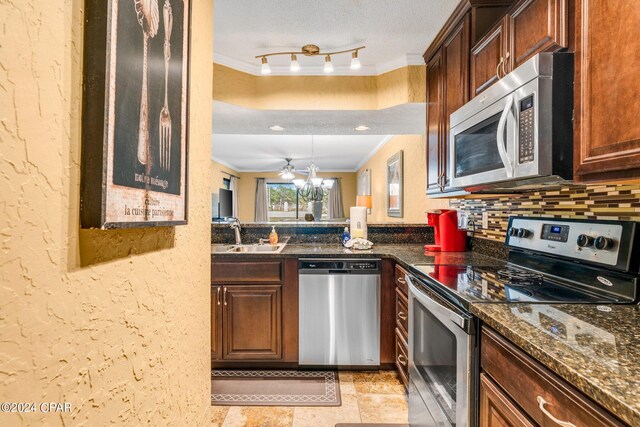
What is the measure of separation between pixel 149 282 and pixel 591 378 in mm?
934

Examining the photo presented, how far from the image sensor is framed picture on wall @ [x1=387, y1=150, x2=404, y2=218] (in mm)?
4445

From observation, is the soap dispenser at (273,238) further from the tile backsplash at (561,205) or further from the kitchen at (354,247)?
the tile backsplash at (561,205)

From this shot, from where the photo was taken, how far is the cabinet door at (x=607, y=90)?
3.13 ft

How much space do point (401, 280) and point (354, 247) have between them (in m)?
0.57

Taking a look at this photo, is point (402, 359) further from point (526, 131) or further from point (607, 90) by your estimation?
point (607, 90)

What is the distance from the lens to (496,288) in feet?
4.57

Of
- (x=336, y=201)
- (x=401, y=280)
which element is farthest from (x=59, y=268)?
(x=336, y=201)

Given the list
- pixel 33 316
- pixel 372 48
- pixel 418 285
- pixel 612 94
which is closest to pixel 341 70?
pixel 372 48

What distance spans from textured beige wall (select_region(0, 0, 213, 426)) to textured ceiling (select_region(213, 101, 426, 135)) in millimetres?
2235

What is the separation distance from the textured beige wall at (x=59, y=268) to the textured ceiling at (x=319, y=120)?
2.24 metres

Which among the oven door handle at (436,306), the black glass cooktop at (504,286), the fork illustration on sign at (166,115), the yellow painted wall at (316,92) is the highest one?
the yellow painted wall at (316,92)

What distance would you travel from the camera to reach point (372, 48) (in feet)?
8.01

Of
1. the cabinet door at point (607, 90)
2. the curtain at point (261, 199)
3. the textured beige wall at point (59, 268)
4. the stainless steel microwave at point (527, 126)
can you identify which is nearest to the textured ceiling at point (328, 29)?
the stainless steel microwave at point (527, 126)

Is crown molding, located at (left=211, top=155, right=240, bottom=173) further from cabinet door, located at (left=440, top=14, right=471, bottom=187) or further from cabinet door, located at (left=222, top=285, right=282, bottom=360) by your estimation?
cabinet door, located at (left=440, top=14, right=471, bottom=187)
